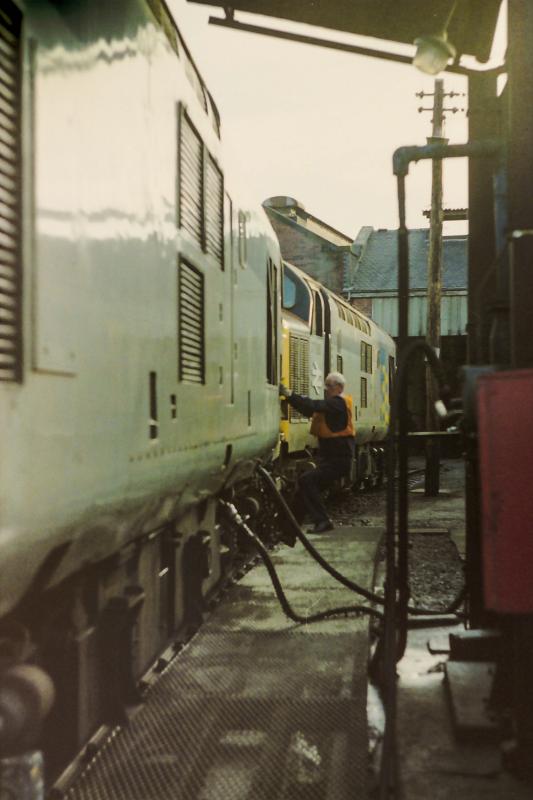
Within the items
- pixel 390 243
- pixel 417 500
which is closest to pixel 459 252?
pixel 390 243

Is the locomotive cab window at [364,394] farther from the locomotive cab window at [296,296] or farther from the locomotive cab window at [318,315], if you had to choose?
the locomotive cab window at [296,296]

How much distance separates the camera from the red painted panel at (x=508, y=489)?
3193 millimetres

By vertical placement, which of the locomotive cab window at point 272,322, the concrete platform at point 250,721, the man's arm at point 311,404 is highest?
the locomotive cab window at point 272,322

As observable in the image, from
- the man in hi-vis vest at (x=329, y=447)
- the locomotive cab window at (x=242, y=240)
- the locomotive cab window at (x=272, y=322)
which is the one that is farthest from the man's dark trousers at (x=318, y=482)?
the locomotive cab window at (x=242, y=240)

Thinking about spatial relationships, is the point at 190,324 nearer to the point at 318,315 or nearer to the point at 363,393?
the point at 318,315

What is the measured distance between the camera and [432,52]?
4.38 meters

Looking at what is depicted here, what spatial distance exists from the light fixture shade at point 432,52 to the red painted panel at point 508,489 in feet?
5.99

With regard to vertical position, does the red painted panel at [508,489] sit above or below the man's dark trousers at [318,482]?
above

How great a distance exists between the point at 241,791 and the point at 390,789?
1.96 ft

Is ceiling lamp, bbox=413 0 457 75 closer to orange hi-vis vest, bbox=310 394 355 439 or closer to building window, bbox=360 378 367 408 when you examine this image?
orange hi-vis vest, bbox=310 394 355 439

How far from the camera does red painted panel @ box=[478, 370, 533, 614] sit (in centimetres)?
319

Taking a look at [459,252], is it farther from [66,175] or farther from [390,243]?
[66,175]

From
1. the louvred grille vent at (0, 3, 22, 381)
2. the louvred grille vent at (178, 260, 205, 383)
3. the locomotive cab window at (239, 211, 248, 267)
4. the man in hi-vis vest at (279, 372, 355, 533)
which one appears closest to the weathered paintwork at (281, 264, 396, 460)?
the man in hi-vis vest at (279, 372, 355, 533)

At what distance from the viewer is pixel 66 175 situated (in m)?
2.73
